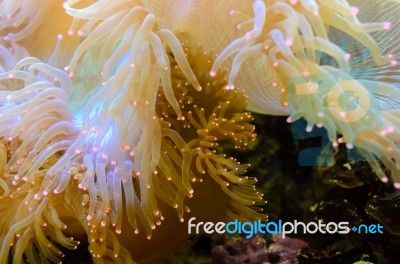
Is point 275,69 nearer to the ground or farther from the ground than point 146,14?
nearer to the ground

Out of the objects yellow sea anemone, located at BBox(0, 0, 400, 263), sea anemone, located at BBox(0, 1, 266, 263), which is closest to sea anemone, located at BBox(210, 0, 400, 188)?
yellow sea anemone, located at BBox(0, 0, 400, 263)

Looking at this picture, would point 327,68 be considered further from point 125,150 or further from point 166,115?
point 125,150

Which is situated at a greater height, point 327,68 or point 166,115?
point 327,68

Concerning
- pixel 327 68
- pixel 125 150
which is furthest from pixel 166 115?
pixel 327 68

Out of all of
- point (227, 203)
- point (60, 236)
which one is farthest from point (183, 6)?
point (60, 236)

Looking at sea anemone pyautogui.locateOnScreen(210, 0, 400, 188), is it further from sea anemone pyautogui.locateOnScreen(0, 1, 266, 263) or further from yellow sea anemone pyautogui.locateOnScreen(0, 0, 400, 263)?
sea anemone pyautogui.locateOnScreen(0, 1, 266, 263)

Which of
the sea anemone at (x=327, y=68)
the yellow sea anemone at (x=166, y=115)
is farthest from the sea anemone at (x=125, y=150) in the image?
the sea anemone at (x=327, y=68)

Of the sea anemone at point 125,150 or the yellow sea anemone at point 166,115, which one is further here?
the sea anemone at point 125,150

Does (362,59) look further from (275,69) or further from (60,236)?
(60,236)

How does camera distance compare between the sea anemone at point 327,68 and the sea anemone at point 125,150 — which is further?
the sea anemone at point 125,150

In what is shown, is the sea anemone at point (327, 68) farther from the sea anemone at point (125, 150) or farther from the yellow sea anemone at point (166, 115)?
the sea anemone at point (125, 150)

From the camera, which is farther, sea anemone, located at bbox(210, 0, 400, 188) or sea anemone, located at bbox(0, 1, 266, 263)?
sea anemone, located at bbox(0, 1, 266, 263)
